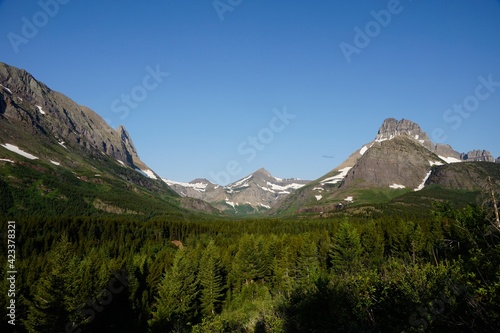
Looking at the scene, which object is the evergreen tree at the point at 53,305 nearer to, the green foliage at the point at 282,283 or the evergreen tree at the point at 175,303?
the green foliage at the point at 282,283

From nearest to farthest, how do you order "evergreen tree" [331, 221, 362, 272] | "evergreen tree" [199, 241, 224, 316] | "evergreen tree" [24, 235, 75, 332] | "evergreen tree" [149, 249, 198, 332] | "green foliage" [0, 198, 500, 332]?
"green foliage" [0, 198, 500, 332]
"evergreen tree" [24, 235, 75, 332]
"evergreen tree" [149, 249, 198, 332]
"evergreen tree" [199, 241, 224, 316]
"evergreen tree" [331, 221, 362, 272]

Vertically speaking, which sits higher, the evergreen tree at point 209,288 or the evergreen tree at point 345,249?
the evergreen tree at point 345,249

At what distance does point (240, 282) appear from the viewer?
243ft

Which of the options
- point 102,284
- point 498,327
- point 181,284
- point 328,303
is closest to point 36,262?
point 102,284

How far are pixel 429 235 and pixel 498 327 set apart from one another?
76.9 meters

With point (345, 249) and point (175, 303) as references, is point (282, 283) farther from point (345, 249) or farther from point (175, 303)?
point (175, 303)

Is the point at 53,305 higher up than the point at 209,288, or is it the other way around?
the point at 53,305

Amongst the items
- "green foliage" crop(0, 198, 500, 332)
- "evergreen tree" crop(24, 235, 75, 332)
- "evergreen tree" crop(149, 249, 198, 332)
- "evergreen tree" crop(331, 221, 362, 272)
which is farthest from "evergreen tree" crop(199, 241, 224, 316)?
"evergreen tree" crop(331, 221, 362, 272)

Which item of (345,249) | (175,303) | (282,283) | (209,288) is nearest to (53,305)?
(175,303)

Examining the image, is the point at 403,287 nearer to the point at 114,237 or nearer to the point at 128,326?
the point at 128,326

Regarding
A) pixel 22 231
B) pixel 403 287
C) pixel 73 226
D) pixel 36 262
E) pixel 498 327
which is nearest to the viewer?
pixel 498 327

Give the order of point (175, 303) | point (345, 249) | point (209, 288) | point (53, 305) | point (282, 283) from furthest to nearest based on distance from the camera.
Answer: point (345, 249), point (282, 283), point (209, 288), point (175, 303), point (53, 305)

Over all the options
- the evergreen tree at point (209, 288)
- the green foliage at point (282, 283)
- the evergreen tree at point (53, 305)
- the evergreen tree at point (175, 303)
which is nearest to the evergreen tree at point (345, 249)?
the green foliage at point (282, 283)

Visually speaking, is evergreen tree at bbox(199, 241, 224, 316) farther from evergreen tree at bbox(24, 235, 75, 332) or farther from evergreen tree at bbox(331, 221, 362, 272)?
evergreen tree at bbox(331, 221, 362, 272)
